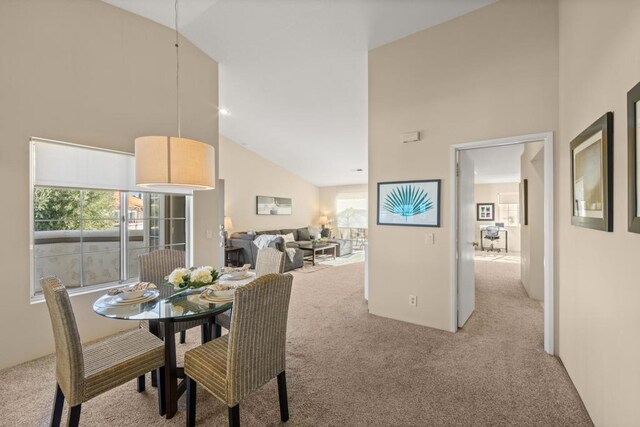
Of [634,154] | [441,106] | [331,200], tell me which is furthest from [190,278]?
[331,200]

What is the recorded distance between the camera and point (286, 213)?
375 inches

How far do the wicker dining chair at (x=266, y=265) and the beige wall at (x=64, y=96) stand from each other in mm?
1601

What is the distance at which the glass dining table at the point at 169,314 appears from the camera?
172 centimetres

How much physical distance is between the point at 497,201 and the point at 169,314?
10274 mm

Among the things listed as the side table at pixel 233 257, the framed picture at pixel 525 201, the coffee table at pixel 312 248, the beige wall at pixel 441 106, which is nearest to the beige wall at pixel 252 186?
the side table at pixel 233 257

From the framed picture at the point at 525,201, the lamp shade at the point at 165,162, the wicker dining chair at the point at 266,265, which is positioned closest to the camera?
the lamp shade at the point at 165,162

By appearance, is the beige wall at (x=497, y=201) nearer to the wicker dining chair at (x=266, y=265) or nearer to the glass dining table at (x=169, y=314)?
the wicker dining chair at (x=266, y=265)

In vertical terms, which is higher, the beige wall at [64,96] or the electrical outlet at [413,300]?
the beige wall at [64,96]

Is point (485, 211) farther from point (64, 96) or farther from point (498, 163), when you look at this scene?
point (64, 96)

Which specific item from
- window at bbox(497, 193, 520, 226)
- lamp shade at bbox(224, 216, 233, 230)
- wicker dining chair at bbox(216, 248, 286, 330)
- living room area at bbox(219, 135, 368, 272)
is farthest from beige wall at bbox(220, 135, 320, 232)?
window at bbox(497, 193, 520, 226)

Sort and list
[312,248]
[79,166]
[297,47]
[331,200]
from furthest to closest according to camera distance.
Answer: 1. [331,200]
2. [312,248]
3. [297,47]
4. [79,166]

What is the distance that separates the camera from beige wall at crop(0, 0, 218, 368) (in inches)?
96.1

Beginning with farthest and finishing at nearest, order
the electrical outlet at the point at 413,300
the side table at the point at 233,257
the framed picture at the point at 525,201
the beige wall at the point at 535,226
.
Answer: the side table at the point at 233,257, the framed picture at the point at 525,201, the beige wall at the point at 535,226, the electrical outlet at the point at 413,300

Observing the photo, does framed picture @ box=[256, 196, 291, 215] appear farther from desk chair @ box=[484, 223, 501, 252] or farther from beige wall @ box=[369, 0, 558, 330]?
desk chair @ box=[484, 223, 501, 252]
